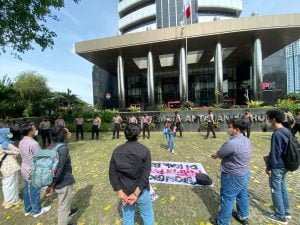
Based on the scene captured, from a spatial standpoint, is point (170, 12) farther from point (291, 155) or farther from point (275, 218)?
point (275, 218)

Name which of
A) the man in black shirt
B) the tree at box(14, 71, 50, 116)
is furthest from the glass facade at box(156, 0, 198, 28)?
the man in black shirt

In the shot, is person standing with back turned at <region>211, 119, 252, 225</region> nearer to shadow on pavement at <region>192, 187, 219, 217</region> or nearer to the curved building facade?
shadow on pavement at <region>192, 187, 219, 217</region>

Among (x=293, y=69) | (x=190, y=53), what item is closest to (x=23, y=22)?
(x=190, y=53)

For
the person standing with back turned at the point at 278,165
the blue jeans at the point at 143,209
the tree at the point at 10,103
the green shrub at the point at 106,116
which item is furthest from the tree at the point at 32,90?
the person standing with back turned at the point at 278,165

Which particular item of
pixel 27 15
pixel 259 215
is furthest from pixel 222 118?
pixel 27 15

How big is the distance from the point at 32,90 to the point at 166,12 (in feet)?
86.1

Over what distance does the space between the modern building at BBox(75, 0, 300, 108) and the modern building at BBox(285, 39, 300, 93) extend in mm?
6161

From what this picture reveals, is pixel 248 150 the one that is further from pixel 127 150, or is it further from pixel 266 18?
pixel 266 18

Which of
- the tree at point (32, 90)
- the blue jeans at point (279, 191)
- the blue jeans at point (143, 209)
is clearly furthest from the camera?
the tree at point (32, 90)

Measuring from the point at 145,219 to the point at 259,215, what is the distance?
7.72ft

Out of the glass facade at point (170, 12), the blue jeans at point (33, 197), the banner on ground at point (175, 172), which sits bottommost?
the banner on ground at point (175, 172)

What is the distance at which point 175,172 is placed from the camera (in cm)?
623

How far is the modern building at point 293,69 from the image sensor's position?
112 ft

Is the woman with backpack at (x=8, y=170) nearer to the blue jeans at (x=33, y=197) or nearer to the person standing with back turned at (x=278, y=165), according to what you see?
the blue jeans at (x=33, y=197)
